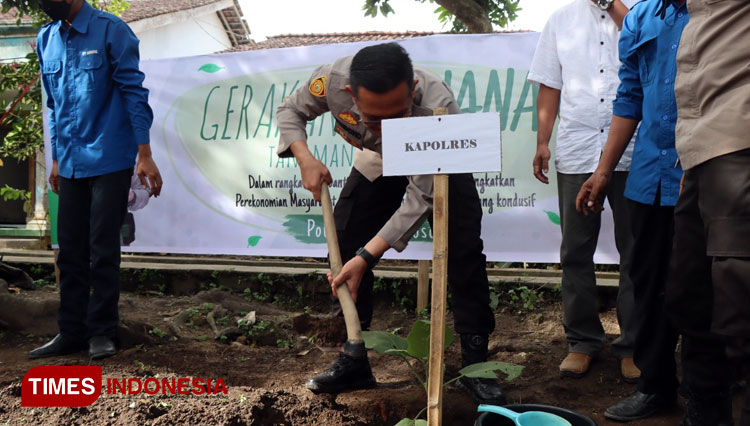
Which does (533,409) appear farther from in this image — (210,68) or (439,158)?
(210,68)

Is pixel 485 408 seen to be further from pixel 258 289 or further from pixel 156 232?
pixel 156 232

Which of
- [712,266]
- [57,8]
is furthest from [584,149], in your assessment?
[57,8]

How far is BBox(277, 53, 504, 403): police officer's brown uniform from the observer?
235 cm

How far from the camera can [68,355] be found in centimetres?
326

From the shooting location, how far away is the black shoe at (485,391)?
245cm

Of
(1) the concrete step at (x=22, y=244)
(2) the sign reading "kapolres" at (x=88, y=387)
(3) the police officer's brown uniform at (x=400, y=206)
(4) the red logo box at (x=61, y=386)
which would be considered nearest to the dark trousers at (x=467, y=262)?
(3) the police officer's brown uniform at (x=400, y=206)

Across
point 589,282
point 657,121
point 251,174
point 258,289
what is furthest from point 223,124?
point 657,121

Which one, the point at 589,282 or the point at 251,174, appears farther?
the point at 251,174

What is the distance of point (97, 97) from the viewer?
3264 mm

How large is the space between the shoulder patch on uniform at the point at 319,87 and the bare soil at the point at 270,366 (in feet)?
4.02

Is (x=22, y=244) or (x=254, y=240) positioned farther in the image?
(x=22, y=244)

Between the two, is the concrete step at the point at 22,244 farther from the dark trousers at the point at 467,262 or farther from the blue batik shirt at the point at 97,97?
the dark trousers at the point at 467,262

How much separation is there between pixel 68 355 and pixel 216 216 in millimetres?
1721

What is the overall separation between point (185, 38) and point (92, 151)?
49.0 feet
